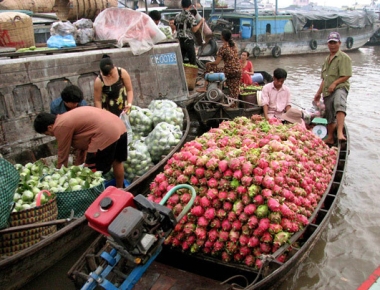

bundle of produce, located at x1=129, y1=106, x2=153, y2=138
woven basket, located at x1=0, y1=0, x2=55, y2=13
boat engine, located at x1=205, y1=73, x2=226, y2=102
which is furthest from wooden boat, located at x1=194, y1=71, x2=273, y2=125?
woven basket, located at x1=0, y1=0, x2=55, y2=13

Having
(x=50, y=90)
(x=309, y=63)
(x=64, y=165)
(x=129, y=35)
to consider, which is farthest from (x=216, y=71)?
(x=309, y=63)

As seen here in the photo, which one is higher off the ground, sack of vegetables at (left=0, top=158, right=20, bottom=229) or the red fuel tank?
the red fuel tank

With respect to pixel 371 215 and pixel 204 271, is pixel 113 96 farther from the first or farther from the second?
pixel 371 215

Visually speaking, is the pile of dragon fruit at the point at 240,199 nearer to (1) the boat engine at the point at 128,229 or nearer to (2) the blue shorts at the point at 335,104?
(1) the boat engine at the point at 128,229

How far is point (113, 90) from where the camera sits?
17.6 ft

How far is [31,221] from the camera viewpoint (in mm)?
3510

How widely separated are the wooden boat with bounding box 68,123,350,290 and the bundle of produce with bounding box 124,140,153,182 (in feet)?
5.96

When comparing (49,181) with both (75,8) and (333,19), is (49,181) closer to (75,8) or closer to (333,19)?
(75,8)

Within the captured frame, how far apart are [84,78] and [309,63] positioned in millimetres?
17383

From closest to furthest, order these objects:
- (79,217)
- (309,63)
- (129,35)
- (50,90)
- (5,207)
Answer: (5,207) → (79,217) → (50,90) → (129,35) → (309,63)

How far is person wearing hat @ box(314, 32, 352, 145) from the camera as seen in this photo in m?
6.14

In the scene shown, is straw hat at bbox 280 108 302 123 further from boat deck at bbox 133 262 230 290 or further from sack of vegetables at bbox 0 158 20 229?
sack of vegetables at bbox 0 158 20 229

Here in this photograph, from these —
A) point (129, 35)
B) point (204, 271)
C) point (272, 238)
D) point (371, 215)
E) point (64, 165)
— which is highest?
point (129, 35)

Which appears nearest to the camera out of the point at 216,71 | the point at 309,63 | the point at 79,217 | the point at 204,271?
the point at 204,271
